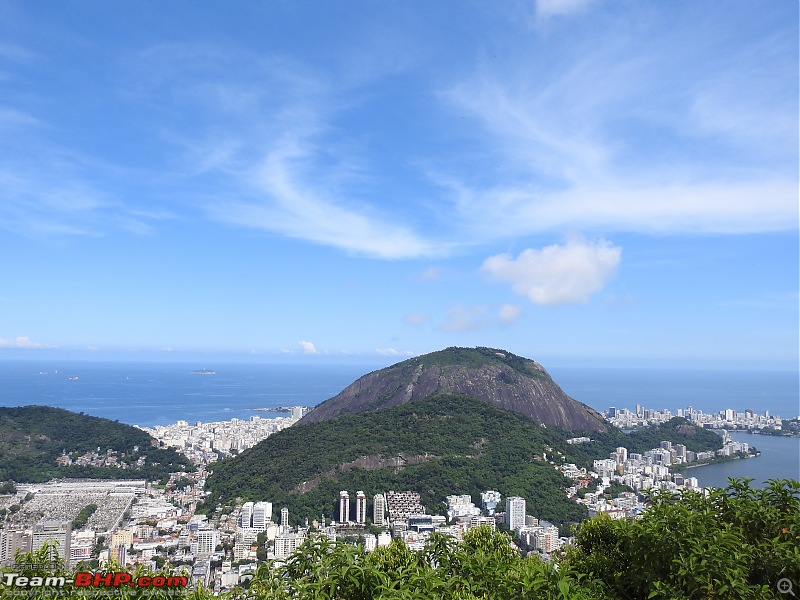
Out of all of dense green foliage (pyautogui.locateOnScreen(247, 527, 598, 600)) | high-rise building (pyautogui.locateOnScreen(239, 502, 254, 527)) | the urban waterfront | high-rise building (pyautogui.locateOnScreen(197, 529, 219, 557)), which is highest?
dense green foliage (pyautogui.locateOnScreen(247, 527, 598, 600))

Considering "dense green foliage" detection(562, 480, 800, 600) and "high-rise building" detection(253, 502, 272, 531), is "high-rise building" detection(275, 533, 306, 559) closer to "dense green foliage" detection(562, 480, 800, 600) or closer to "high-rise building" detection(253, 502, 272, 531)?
"high-rise building" detection(253, 502, 272, 531)

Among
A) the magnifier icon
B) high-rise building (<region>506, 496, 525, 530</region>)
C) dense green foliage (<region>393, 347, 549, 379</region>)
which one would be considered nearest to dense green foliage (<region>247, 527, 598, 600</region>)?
the magnifier icon

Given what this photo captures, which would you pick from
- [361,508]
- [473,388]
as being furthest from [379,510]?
[473,388]

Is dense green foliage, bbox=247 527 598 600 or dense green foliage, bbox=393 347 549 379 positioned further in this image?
dense green foliage, bbox=393 347 549 379

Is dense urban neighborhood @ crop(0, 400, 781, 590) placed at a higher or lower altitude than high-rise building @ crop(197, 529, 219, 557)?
lower

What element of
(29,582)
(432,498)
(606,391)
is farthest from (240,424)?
(606,391)

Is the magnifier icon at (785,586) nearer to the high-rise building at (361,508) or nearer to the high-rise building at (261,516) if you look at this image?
the high-rise building at (261,516)

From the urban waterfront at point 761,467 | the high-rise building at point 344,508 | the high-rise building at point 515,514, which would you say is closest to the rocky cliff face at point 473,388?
the urban waterfront at point 761,467

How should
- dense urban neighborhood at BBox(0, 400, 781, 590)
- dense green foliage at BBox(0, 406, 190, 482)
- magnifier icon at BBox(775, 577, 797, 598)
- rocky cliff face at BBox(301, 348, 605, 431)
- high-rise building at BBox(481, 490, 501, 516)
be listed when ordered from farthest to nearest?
rocky cliff face at BBox(301, 348, 605, 431) < dense green foliage at BBox(0, 406, 190, 482) < high-rise building at BBox(481, 490, 501, 516) < dense urban neighborhood at BBox(0, 400, 781, 590) < magnifier icon at BBox(775, 577, 797, 598)
